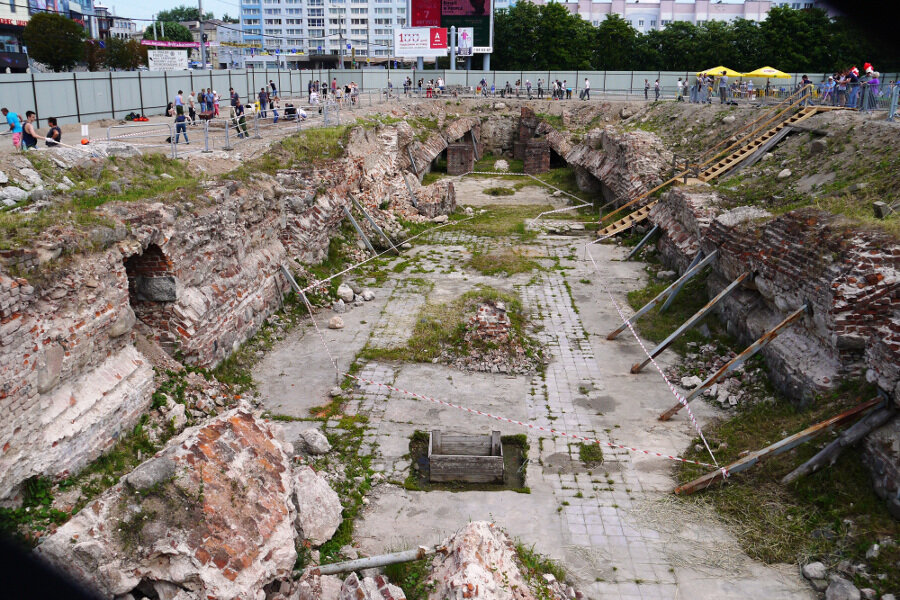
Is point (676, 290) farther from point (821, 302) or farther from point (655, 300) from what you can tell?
point (821, 302)

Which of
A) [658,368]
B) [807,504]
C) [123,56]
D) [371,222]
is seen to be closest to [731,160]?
[371,222]

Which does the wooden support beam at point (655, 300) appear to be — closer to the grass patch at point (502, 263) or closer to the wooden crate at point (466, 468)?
the grass patch at point (502, 263)

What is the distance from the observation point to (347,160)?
19766 millimetres

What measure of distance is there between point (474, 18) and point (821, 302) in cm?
3890

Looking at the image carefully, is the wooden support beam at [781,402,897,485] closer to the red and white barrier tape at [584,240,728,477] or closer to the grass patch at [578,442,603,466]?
the red and white barrier tape at [584,240,728,477]

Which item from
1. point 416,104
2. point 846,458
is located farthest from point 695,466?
point 416,104

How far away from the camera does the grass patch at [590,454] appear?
32.0 ft

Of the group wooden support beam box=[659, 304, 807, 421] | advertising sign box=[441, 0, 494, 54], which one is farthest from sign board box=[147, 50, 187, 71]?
wooden support beam box=[659, 304, 807, 421]

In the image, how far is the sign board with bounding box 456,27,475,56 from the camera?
145 ft

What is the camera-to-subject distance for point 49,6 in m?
59.3

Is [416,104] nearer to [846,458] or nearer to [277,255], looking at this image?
[277,255]

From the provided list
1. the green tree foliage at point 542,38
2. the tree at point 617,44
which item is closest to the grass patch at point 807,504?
the green tree foliage at point 542,38

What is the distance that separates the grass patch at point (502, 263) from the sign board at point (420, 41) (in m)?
27.9

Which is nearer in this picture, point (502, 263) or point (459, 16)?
point (502, 263)
